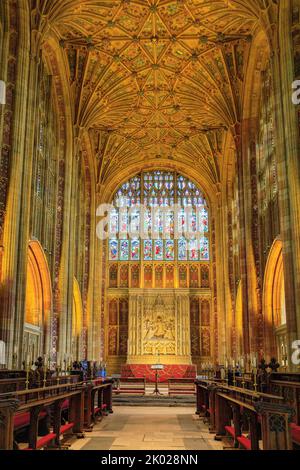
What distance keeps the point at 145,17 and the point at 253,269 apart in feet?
41.1

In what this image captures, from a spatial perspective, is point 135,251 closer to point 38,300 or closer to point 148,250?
point 148,250

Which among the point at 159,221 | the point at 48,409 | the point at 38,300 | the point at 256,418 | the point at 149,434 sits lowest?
the point at 149,434

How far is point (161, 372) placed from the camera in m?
31.3

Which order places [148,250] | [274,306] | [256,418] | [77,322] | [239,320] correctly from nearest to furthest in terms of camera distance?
[256,418], [274,306], [239,320], [77,322], [148,250]

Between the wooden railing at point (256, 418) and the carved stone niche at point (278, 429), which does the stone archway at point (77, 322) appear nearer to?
the wooden railing at point (256, 418)

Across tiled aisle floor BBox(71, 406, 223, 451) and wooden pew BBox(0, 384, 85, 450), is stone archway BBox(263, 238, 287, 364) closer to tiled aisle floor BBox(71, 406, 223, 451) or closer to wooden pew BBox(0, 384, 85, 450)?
tiled aisle floor BBox(71, 406, 223, 451)

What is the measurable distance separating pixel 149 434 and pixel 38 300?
11864 mm

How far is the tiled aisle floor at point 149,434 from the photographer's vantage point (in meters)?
9.66

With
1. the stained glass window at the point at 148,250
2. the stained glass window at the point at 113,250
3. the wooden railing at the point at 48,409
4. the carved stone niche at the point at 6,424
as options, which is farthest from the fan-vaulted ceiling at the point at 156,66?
the carved stone niche at the point at 6,424

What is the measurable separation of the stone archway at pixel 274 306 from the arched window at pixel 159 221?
46.6 ft

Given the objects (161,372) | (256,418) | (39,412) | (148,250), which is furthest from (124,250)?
(256,418)
